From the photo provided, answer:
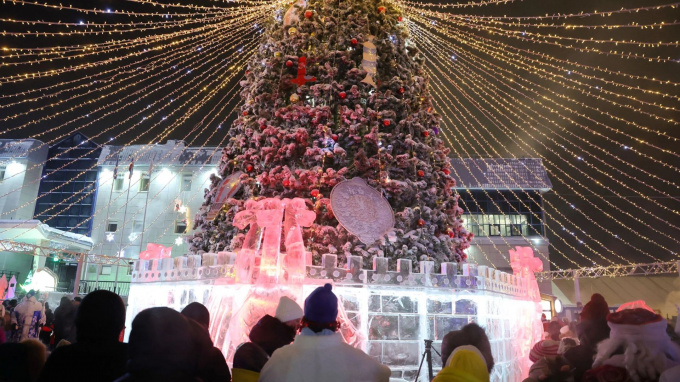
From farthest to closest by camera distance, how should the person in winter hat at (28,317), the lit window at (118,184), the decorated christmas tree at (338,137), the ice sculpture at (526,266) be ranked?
1. the lit window at (118,184)
2. the ice sculpture at (526,266)
3. the person in winter hat at (28,317)
4. the decorated christmas tree at (338,137)

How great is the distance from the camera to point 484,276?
813 centimetres

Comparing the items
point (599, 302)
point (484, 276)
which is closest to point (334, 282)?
point (484, 276)

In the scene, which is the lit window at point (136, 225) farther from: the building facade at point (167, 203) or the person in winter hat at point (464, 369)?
the person in winter hat at point (464, 369)

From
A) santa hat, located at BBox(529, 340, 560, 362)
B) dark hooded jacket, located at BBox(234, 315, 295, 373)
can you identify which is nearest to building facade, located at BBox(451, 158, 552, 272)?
santa hat, located at BBox(529, 340, 560, 362)

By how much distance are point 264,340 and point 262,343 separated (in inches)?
1.0

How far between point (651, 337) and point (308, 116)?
7.31 metres

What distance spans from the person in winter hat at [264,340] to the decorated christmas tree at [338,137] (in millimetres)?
4370

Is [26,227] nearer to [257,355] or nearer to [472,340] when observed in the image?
[257,355]

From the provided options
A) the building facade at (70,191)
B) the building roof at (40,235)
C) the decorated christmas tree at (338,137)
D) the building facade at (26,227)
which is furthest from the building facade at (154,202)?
the decorated christmas tree at (338,137)

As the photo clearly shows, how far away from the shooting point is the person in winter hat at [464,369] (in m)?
2.49

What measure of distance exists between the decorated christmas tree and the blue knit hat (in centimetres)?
516

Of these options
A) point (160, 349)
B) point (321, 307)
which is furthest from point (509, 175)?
point (160, 349)

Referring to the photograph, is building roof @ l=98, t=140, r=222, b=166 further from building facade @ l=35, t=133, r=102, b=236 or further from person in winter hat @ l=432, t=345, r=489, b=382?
person in winter hat @ l=432, t=345, r=489, b=382

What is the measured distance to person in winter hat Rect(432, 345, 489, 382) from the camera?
2486mm
